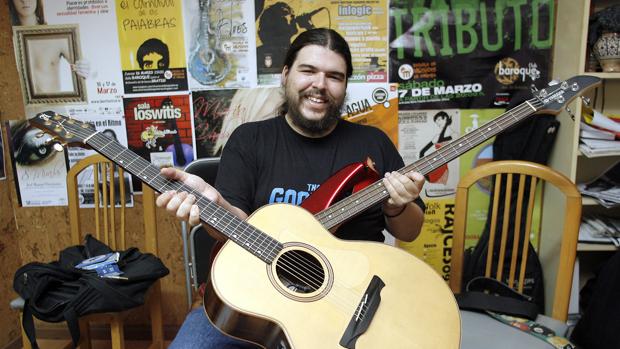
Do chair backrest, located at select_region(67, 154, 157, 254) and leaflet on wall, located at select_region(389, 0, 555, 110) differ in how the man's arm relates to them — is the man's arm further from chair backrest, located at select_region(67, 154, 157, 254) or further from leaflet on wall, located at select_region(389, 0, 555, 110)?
chair backrest, located at select_region(67, 154, 157, 254)

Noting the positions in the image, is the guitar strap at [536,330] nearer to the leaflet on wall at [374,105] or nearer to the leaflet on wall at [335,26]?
the leaflet on wall at [374,105]

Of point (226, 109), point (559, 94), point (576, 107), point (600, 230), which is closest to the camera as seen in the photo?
point (559, 94)

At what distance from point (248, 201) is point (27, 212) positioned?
1.57 metres

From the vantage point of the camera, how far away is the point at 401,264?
0.95 metres

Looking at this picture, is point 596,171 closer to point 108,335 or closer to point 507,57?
point 507,57

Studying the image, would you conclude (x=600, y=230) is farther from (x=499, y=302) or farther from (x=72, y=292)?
(x=72, y=292)

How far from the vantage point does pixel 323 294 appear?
2.90 ft

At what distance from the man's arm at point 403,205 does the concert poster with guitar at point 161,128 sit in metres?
1.14

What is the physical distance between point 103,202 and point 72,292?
1.56 ft

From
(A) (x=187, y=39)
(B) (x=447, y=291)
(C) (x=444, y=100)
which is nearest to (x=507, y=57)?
(C) (x=444, y=100)

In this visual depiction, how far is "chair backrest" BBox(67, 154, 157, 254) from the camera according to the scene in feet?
5.33

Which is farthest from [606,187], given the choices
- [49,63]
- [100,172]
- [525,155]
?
[49,63]

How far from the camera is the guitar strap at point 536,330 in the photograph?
1.07m

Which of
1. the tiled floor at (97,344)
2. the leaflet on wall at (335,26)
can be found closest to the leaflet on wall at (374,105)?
the leaflet on wall at (335,26)
